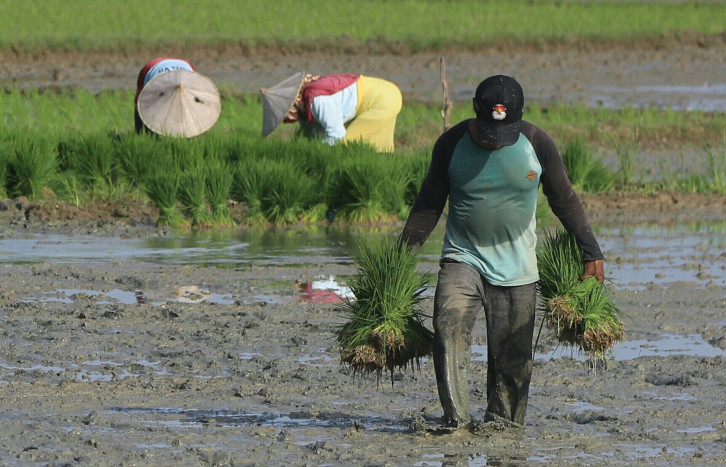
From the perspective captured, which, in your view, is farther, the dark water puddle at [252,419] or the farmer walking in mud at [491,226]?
the dark water puddle at [252,419]

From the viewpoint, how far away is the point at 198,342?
754 centimetres

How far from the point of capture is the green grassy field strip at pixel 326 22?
28.5 metres

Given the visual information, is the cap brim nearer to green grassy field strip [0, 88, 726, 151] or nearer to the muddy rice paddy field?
the muddy rice paddy field

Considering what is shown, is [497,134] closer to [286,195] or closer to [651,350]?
[651,350]

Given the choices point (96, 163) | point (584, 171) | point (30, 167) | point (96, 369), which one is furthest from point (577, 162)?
point (96, 369)

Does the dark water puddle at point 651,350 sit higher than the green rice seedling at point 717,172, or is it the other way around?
the green rice seedling at point 717,172

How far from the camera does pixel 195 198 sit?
12.3 m

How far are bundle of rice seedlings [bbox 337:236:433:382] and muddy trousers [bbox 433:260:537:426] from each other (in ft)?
0.67

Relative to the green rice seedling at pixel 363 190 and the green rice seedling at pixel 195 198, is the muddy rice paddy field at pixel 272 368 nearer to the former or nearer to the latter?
the green rice seedling at pixel 195 198

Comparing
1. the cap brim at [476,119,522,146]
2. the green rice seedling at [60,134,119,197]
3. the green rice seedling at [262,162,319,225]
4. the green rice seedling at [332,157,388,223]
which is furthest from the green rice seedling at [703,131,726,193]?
the cap brim at [476,119,522,146]

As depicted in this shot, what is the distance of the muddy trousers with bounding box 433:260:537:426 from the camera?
18.3 ft

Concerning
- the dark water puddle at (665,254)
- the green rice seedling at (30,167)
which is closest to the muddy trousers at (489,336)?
the dark water puddle at (665,254)

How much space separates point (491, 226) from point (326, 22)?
26.5 metres

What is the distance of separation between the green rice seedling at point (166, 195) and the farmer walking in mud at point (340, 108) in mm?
1229
